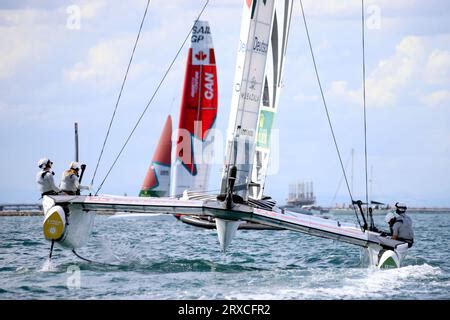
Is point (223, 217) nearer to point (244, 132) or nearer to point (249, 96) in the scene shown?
point (244, 132)

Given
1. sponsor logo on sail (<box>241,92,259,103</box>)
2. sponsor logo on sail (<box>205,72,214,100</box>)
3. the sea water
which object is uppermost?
sponsor logo on sail (<box>205,72,214,100</box>)

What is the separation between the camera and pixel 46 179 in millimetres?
12164

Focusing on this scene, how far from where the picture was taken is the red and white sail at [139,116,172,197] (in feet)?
98.2

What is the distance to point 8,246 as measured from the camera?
54.7 feet

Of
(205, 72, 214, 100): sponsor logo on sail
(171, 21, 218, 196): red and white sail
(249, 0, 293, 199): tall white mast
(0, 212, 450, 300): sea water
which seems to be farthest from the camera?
(205, 72, 214, 100): sponsor logo on sail

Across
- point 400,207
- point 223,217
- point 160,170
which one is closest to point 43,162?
point 223,217

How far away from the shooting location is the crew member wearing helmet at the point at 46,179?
1216 centimetres

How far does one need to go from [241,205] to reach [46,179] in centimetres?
296

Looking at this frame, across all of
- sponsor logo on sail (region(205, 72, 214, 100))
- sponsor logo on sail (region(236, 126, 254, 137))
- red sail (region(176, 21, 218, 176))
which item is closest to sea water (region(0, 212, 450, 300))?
sponsor logo on sail (region(236, 126, 254, 137))

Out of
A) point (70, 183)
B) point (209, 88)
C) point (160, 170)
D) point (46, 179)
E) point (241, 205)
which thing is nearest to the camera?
point (241, 205)

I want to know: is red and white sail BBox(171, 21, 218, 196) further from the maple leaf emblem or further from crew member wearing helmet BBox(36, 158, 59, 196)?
crew member wearing helmet BBox(36, 158, 59, 196)

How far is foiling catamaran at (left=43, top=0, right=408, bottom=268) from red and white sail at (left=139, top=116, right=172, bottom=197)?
16.5 m

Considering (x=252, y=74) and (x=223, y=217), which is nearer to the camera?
(x=223, y=217)
